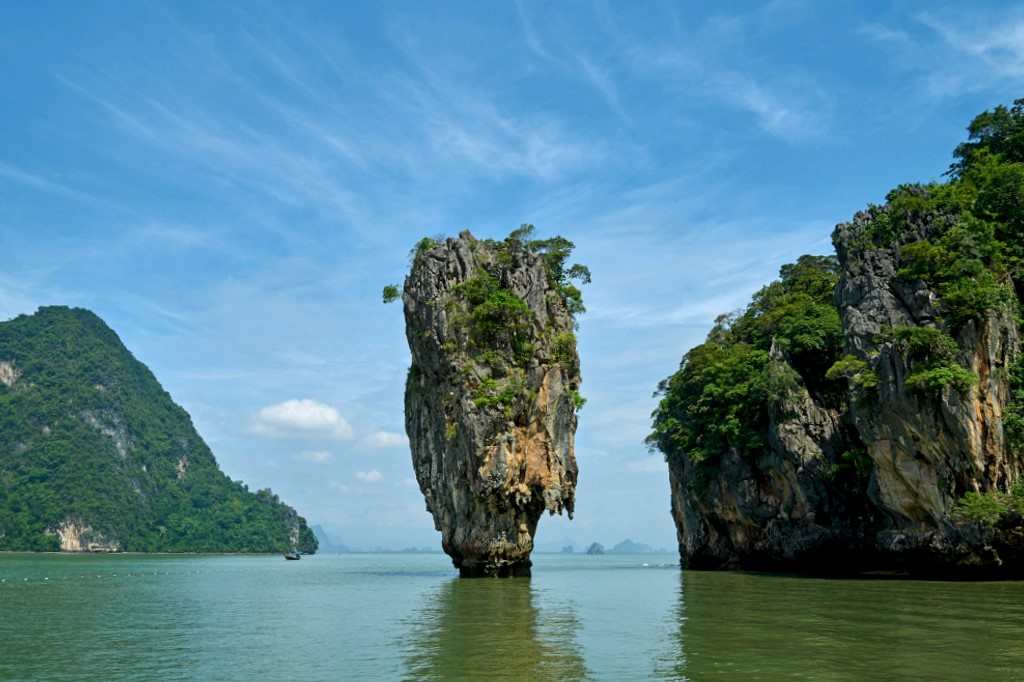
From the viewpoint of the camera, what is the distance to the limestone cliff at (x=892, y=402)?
1123 inches

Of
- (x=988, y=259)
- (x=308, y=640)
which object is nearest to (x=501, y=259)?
(x=988, y=259)

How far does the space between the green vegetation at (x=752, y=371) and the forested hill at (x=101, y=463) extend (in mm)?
97558

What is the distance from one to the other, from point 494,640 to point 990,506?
20.5 meters

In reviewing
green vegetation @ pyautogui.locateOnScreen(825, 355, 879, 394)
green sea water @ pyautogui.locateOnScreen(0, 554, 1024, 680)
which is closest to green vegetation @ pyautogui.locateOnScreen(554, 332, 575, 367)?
green vegetation @ pyautogui.locateOnScreen(825, 355, 879, 394)

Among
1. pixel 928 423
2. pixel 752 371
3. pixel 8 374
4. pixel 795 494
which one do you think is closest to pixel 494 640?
pixel 928 423

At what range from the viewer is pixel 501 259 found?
1576 inches

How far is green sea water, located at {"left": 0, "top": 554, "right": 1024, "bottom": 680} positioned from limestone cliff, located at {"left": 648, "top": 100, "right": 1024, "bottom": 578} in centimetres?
371

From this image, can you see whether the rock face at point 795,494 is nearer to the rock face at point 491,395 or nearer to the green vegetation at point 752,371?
the green vegetation at point 752,371

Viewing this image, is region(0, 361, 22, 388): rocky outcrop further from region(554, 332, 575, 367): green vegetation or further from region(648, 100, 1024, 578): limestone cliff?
region(554, 332, 575, 367): green vegetation

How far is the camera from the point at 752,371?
4225 cm

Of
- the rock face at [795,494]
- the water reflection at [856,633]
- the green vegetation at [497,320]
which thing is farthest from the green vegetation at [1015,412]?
the green vegetation at [497,320]

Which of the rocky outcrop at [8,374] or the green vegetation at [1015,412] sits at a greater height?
the rocky outcrop at [8,374]

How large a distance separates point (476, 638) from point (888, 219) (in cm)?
2739

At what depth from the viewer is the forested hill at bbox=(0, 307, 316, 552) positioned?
377ft
